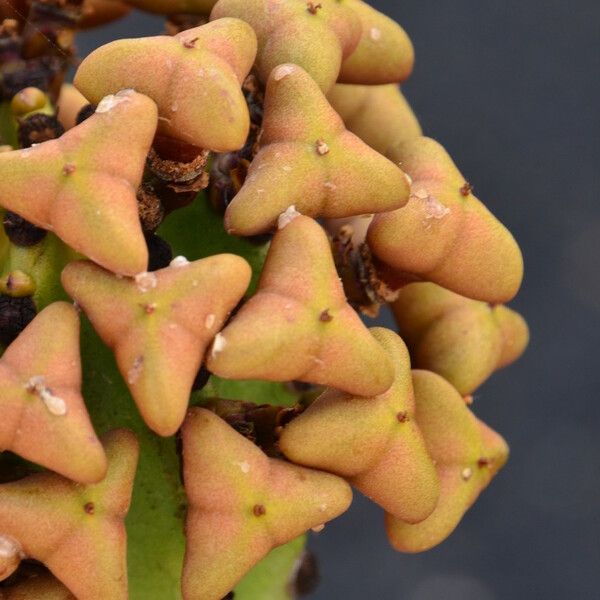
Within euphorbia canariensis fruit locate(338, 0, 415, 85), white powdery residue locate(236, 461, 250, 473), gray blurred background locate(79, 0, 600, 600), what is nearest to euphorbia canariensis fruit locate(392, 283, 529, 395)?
euphorbia canariensis fruit locate(338, 0, 415, 85)

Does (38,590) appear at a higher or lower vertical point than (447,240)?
lower

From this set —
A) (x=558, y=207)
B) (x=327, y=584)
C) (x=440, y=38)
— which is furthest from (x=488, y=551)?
(x=440, y=38)

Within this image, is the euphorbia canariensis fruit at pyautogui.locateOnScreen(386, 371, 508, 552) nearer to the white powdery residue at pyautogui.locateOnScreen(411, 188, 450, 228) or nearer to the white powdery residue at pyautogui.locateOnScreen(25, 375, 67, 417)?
the white powdery residue at pyautogui.locateOnScreen(411, 188, 450, 228)

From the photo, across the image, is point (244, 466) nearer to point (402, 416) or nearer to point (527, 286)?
point (402, 416)

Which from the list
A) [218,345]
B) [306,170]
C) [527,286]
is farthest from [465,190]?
[527,286]

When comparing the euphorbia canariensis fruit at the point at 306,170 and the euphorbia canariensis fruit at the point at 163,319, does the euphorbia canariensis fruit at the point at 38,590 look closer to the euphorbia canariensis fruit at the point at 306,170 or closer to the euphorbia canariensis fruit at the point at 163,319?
the euphorbia canariensis fruit at the point at 163,319

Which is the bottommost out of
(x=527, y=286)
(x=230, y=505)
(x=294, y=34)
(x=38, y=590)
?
(x=527, y=286)

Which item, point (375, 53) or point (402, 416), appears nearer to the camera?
point (402, 416)
